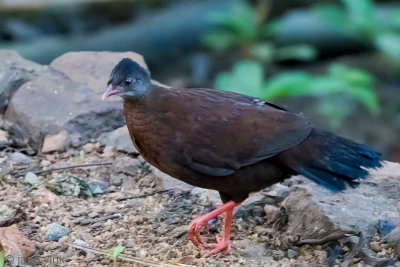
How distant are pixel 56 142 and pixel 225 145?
5.22ft

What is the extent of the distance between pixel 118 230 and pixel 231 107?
1.03 meters

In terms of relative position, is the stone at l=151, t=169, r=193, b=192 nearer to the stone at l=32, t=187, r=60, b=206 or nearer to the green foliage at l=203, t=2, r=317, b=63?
the stone at l=32, t=187, r=60, b=206

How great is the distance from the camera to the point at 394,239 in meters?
3.85

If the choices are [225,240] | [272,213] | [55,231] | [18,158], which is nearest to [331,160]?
[272,213]

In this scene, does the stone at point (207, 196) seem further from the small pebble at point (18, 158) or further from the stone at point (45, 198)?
the small pebble at point (18, 158)

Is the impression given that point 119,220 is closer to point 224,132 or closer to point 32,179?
point 32,179

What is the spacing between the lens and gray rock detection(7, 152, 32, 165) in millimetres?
4555

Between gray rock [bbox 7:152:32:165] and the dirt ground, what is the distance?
0.15 ft

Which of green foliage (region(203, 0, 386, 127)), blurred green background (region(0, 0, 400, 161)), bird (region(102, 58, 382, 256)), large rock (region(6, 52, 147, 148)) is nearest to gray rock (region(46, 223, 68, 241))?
bird (region(102, 58, 382, 256))

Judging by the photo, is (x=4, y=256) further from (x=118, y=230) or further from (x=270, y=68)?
(x=270, y=68)

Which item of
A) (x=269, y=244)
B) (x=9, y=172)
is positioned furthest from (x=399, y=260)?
(x=9, y=172)

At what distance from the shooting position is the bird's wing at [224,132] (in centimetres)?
373

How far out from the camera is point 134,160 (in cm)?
462

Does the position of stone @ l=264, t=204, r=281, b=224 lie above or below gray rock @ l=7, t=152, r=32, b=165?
below
